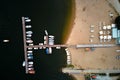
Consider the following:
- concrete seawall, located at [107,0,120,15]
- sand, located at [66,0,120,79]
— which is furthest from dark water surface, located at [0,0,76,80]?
concrete seawall, located at [107,0,120,15]

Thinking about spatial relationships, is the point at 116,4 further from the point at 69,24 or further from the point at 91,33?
the point at 69,24

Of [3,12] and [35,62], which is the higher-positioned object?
[3,12]

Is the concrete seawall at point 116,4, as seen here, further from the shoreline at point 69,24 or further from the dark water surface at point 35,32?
the dark water surface at point 35,32

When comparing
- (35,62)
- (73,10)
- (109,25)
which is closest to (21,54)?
(35,62)

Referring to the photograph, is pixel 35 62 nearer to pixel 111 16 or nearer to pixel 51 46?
pixel 51 46

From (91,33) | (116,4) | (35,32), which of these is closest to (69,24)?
(91,33)
